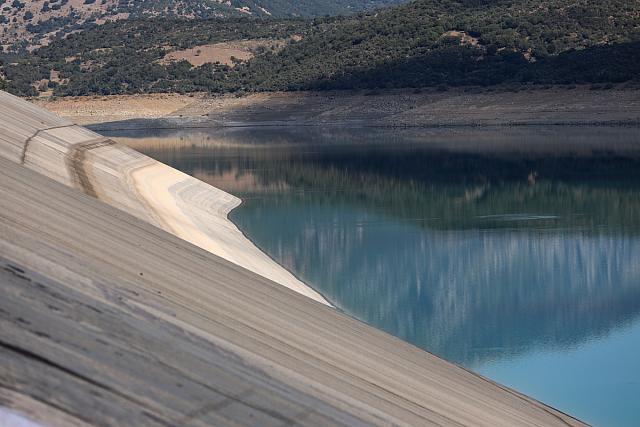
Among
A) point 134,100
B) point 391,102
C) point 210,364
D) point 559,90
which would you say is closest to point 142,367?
point 210,364

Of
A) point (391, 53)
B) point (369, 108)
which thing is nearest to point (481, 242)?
point (369, 108)

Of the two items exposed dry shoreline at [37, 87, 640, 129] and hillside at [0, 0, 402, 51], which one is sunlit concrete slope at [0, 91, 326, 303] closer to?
exposed dry shoreline at [37, 87, 640, 129]

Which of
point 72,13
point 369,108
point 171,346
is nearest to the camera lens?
point 171,346

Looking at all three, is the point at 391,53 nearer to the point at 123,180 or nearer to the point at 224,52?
the point at 224,52

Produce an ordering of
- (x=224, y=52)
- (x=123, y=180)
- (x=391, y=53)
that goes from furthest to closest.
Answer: (x=224, y=52) < (x=391, y=53) < (x=123, y=180)

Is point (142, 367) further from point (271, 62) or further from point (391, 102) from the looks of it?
point (271, 62)

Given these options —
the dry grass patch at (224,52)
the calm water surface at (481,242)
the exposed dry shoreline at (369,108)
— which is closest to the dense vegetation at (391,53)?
the exposed dry shoreline at (369,108)

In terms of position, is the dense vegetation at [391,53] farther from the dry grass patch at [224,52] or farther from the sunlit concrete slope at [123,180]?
the sunlit concrete slope at [123,180]
